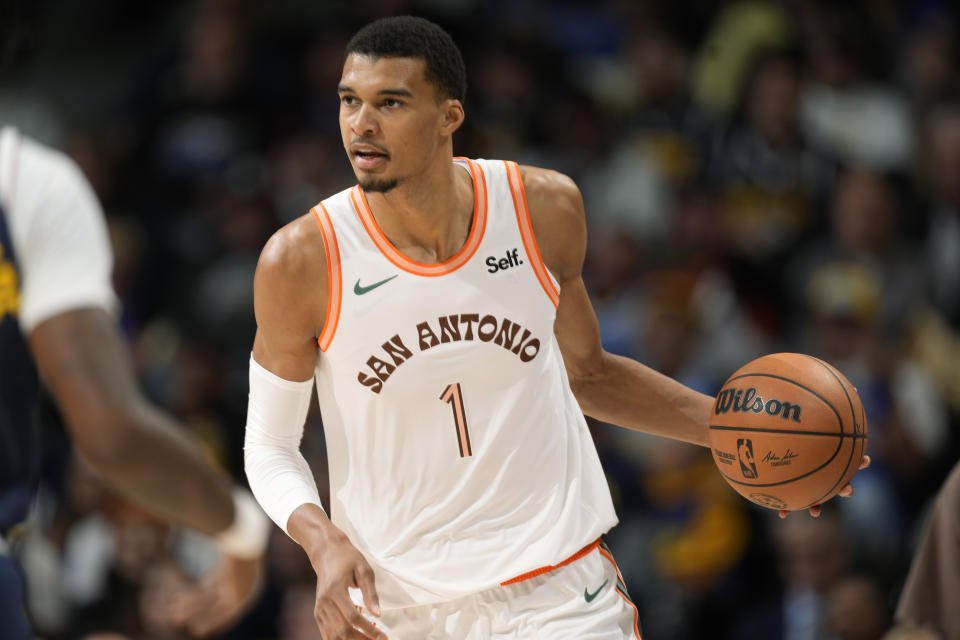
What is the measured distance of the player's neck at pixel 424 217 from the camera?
3.65 metres

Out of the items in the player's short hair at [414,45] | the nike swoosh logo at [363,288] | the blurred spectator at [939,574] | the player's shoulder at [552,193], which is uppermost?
the player's short hair at [414,45]

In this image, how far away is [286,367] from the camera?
358cm

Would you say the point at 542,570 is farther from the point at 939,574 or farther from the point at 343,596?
the point at 939,574

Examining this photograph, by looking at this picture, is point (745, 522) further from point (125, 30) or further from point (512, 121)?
point (125, 30)

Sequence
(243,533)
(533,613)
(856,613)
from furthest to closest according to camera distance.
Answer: (856,613) < (533,613) < (243,533)

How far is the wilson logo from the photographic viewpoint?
12.2ft

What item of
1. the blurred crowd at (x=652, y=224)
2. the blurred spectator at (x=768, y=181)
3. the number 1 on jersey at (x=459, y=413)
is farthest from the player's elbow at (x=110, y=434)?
the blurred spectator at (x=768, y=181)

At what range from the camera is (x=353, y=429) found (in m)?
3.66

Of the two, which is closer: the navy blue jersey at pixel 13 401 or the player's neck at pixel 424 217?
the navy blue jersey at pixel 13 401

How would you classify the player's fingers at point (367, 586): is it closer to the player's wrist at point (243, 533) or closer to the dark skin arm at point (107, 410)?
the player's wrist at point (243, 533)

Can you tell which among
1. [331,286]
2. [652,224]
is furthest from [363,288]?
[652,224]

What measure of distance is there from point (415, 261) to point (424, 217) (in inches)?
5.2

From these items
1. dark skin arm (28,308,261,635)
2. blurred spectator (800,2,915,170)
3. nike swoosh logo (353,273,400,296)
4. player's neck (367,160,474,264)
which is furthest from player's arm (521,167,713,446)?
blurred spectator (800,2,915,170)

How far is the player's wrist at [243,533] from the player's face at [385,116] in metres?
0.94
